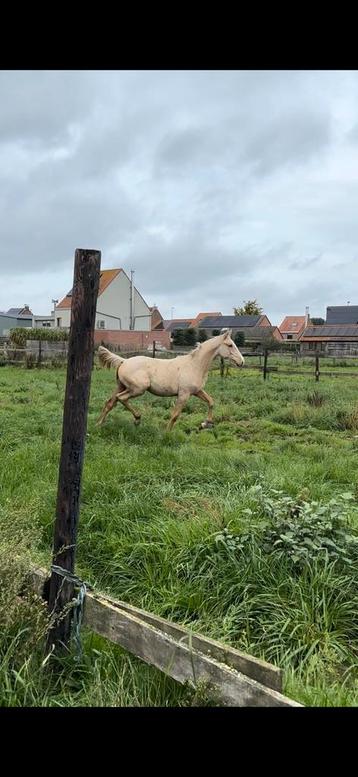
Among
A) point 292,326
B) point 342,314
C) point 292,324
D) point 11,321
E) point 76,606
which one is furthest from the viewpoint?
point 292,324

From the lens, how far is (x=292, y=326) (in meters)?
86.3

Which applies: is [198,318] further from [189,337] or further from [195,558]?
[195,558]

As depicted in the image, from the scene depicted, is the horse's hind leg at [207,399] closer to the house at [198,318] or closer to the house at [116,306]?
the house at [116,306]

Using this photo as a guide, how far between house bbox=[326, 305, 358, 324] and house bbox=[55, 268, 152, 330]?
30.5 metres

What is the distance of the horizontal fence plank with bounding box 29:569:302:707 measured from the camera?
1.96 metres

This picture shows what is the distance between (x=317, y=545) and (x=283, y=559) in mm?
242

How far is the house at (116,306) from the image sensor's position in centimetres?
5019

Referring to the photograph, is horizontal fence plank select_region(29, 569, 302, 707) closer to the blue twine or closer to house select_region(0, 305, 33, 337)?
the blue twine

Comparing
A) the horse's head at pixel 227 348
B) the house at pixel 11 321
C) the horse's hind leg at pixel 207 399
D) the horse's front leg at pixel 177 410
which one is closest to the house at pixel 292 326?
the house at pixel 11 321

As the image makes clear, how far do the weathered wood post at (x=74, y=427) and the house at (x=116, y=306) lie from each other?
47.7 metres

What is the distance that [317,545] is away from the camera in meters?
3.34

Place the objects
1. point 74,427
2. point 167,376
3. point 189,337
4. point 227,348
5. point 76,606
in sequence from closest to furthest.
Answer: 1. point 76,606
2. point 74,427
3. point 167,376
4. point 227,348
5. point 189,337

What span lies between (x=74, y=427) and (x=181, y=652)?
1110 mm

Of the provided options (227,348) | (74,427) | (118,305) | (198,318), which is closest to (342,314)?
(198,318)
